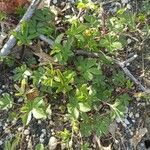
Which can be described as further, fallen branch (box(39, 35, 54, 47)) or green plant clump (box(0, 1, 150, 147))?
fallen branch (box(39, 35, 54, 47))

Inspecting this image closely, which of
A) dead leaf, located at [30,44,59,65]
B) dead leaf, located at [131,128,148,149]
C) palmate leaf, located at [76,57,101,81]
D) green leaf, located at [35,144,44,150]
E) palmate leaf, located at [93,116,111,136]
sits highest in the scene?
dead leaf, located at [30,44,59,65]

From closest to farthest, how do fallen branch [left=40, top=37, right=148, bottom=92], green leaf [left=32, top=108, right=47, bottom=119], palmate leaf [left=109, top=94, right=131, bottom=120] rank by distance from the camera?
green leaf [left=32, top=108, right=47, bottom=119]
palmate leaf [left=109, top=94, right=131, bottom=120]
fallen branch [left=40, top=37, right=148, bottom=92]

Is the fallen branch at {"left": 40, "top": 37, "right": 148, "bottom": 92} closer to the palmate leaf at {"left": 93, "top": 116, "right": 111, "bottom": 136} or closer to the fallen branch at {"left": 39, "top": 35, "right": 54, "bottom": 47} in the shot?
the fallen branch at {"left": 39, "top": 35, "right": 54, "bottom": 47}

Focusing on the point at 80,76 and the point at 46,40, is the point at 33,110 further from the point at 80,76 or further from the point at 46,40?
the point at 46,40

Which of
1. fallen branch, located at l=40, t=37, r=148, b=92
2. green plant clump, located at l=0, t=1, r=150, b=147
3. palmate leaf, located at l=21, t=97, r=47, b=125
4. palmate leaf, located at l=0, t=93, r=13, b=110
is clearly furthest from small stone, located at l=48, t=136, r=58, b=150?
fallen branch, located at l=40, t=37, r=148, b=92

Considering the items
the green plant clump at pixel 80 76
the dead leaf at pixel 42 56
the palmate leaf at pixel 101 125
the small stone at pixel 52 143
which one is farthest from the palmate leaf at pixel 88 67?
the small stone at pixel 52 143

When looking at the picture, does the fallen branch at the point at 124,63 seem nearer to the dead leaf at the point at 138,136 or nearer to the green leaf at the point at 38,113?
the dead leaf at the point at 138,136

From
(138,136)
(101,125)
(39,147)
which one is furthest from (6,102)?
(138,136)

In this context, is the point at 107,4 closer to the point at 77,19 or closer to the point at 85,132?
the point at 77,19
